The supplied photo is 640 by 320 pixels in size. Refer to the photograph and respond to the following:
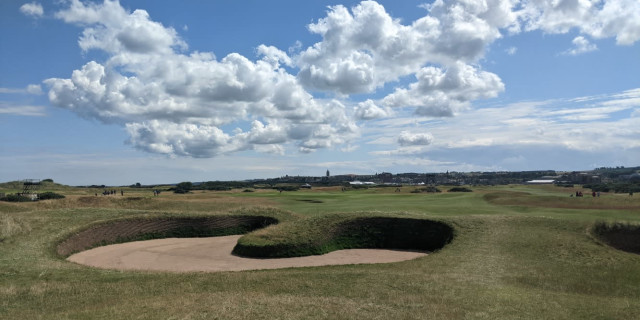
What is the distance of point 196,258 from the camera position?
105 ft

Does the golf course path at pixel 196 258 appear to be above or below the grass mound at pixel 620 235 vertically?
below

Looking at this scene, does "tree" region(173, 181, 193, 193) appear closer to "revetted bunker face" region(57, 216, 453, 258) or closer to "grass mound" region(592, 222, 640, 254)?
"revetted bunker face" region(57, 216, 453, 258)

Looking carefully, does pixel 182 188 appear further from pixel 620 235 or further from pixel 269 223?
pixel 620 235

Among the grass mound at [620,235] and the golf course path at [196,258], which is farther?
the grass mound at [620,235]

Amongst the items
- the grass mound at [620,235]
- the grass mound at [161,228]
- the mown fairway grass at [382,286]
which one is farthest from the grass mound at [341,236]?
the grass mound at [620,235]

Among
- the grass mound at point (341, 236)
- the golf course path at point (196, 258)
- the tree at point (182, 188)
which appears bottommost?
the golf course path at point (196, 258)

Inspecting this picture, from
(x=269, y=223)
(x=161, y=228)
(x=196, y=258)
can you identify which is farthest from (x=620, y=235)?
(x=161, y=228)

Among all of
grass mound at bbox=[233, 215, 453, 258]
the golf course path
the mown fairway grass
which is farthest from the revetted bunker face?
the mown fairway grass

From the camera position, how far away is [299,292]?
17.0 metres

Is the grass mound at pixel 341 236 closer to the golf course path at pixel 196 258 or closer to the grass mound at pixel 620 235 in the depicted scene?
the golf course path at pixel 196 258

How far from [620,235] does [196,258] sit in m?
31.3

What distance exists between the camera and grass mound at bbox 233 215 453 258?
106 ft

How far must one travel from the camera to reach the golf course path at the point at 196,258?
94.6 ft

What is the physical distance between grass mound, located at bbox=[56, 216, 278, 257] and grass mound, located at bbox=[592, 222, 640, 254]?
1106 inches
